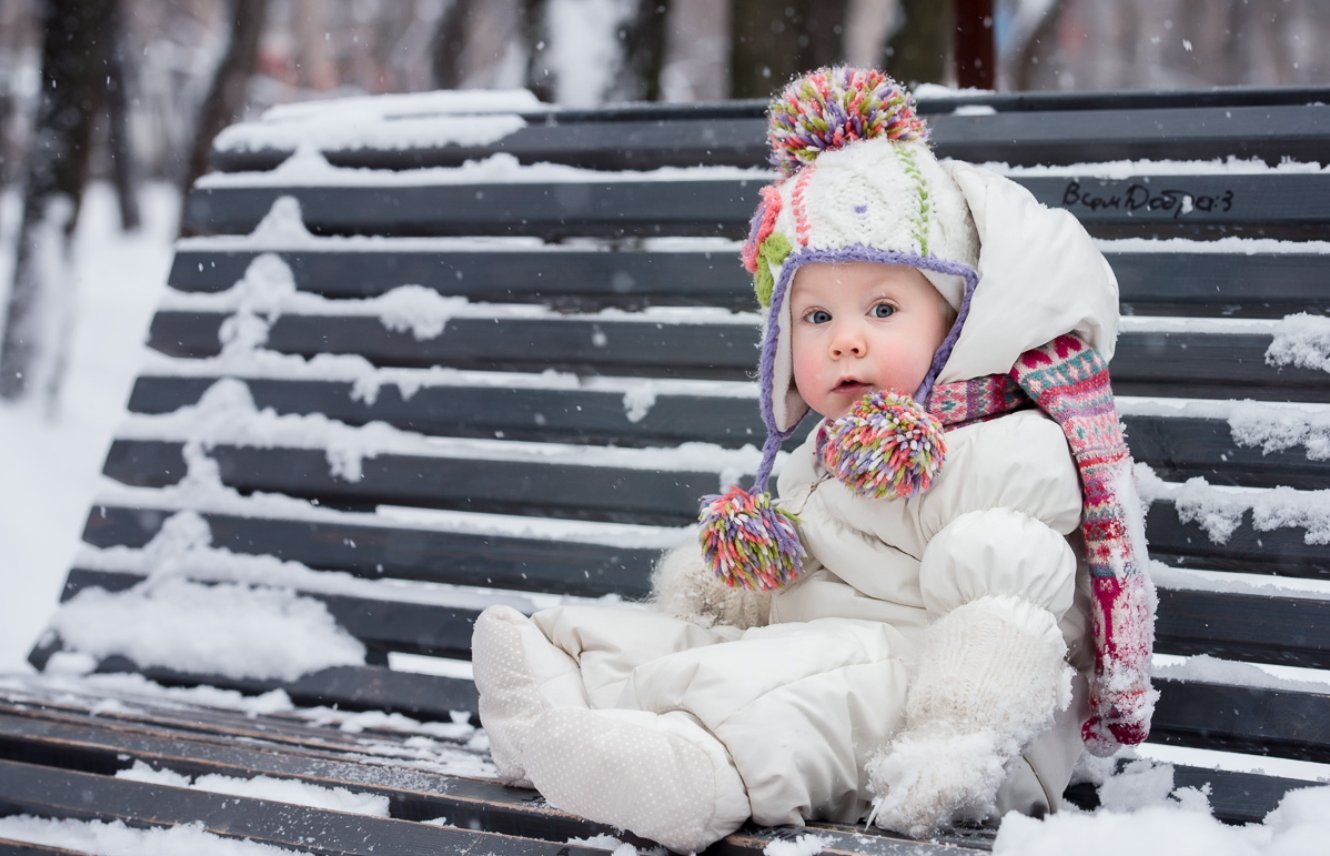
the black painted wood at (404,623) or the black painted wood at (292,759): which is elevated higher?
the black painted wood at (404,623)

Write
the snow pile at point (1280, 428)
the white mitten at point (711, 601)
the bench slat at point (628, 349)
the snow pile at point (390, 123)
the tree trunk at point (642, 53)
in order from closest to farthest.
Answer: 1. the white mitten at point (711, 601)
2. the snow pile at point (1280, 428)
3. the bench slat at point (628, 349)
4. the snow pile at point (390, 123)
5. the tree trunk at point (642, 53)

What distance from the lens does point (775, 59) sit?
233 inches

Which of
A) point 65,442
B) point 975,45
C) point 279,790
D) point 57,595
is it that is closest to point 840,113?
point 279,790

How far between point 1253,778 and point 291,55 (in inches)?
1158

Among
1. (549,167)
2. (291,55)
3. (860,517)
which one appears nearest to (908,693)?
(860,517)

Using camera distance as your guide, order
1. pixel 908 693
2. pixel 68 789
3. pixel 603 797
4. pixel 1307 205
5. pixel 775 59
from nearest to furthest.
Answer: pixel 603 797, pixel 908 693, pixel 68 789, pixel 1307 205, pixel 775 59

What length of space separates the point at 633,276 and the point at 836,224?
1043 millimetres

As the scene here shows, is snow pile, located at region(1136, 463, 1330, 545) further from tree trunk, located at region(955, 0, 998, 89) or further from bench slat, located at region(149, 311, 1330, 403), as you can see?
tree trunk, located at region(955, 0, 998, 89)

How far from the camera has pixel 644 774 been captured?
73.9 inches

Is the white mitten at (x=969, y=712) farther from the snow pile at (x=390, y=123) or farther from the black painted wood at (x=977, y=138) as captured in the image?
the snow pile at (x=390, y=123)

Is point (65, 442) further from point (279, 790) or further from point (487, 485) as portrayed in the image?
point (279, 790)

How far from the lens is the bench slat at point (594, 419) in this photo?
9.12 ft

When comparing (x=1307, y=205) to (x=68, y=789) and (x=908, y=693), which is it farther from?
(x=68, y=789)

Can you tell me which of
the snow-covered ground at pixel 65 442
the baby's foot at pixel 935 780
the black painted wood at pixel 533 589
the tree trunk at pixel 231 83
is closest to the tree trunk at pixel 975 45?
the black painted wood at pixel 533 589
